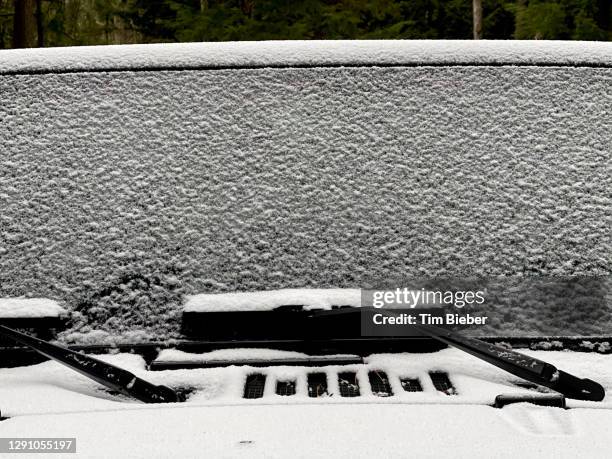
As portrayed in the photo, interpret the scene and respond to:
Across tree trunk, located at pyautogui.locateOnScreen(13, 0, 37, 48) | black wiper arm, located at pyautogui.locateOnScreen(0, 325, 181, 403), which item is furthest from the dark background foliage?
black wiper arm, located at pyautogui.locateOnScreen(0, 325, 181, 403)

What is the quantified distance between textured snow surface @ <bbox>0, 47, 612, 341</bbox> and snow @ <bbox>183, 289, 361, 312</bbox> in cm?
2

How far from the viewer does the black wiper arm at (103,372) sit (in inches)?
50.8

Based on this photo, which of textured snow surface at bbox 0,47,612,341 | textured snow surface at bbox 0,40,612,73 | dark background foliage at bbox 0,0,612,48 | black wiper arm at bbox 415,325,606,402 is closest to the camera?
black wiper arm at bbox 415,325,606,402

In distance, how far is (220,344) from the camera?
1.46 m

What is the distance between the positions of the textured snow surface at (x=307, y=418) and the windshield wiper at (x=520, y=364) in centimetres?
3

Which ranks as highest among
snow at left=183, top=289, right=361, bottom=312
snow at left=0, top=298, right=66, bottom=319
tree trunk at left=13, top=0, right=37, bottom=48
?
tree trunk at left=13, top=0, right=37, bottom=48

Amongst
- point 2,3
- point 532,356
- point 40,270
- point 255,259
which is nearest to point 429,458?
point 532,356

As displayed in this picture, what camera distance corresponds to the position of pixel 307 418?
3.75ft

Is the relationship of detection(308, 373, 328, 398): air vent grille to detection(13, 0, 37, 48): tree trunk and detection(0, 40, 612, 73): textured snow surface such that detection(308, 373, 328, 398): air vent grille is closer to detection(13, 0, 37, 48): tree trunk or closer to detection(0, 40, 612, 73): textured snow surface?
detection(0, 40, 612, 73): textured snow surface

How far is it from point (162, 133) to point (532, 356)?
3.44 ft

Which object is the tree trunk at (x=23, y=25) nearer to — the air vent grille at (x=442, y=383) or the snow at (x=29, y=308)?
the snow at (x=29, y=308)

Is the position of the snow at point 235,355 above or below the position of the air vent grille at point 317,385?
above

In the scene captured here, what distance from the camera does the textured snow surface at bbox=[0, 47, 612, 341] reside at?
1.54 m

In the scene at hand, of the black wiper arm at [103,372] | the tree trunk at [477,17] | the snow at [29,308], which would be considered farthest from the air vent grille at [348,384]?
the tree trunk at [477,17]
